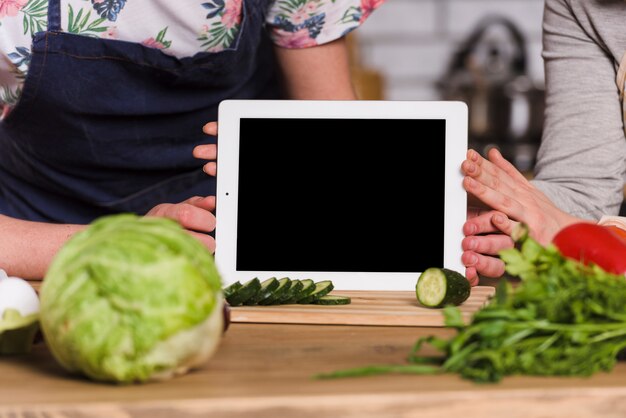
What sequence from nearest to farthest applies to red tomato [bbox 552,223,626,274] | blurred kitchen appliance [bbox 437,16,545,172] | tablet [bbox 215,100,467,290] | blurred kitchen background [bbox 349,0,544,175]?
red tomato [bbox 552,223,626,274] < tablet [bbox 215,100,467,290] < blurred kitchen appliance [bbox 437,16,545,172] < blurred kitchen background [bbox 349,0,544,175]

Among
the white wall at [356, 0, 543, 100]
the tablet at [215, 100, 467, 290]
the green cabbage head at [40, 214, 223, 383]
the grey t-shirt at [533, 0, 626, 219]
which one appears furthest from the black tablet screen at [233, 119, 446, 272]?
the white wall at [356, 0, 543, 100]

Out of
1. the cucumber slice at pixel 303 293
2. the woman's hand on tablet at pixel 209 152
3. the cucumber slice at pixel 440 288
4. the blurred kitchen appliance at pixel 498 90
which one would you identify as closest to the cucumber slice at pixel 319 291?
the cucumber slice at pixel 303 293

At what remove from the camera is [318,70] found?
158 cm

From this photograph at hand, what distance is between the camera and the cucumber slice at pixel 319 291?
106 cm

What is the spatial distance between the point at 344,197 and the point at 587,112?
0.55m

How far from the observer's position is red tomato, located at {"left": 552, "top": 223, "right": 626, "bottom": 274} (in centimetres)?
88

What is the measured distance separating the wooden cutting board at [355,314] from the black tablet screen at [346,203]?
12 centimetres

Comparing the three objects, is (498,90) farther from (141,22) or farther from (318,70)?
(141,22)

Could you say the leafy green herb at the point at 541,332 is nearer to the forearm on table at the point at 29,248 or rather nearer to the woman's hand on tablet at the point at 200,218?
the woman's hand on tablet at the point at 200,218

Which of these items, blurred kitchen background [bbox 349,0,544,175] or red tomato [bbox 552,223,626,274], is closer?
red tomato [bbox 552,223,626,274]

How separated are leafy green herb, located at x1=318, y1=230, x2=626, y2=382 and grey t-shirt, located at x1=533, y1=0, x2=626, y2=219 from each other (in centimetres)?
78

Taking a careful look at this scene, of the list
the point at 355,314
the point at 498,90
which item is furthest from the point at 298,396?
the point at 498,90

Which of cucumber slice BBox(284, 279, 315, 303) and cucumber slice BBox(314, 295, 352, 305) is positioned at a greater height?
cucumber slice BBox(284, 279, 315, 303)

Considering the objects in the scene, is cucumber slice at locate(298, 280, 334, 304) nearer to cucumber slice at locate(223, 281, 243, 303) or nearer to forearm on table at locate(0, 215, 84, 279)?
cucumber slice at locate(223, 281, 243, 303)
